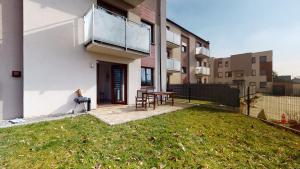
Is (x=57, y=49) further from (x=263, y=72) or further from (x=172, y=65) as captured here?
(x=263, y=72)

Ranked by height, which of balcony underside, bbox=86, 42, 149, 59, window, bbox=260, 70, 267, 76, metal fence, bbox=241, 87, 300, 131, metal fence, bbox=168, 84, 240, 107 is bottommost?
metal fence, bbox=241, 87, 300, 131

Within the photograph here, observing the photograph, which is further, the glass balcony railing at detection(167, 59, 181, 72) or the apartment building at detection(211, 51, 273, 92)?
the apartment building at detection(211, 51, 273, 92)

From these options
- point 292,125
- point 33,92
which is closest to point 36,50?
point 33,92

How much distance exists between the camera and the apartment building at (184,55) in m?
20.8

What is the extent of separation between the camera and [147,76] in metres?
12.7

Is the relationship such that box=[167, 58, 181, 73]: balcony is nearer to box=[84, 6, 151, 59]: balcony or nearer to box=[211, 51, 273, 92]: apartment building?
box=[84, 6, 151, 59]: balcony

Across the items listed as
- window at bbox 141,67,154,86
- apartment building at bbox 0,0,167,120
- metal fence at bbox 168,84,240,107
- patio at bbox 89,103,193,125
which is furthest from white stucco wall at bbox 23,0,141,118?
metal fence at bbox 168,84,240,107

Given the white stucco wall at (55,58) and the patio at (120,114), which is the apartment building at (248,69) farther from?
the white stucco wall at (55,58)

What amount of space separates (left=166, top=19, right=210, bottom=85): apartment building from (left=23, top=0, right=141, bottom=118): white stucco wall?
1223 centimetres

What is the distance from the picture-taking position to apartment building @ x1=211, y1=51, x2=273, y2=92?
3934 cm

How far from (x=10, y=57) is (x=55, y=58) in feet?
5.02

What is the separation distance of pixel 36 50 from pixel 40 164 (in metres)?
5.25

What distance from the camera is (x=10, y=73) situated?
6.63m

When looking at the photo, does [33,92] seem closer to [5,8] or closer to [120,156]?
[5,8]
